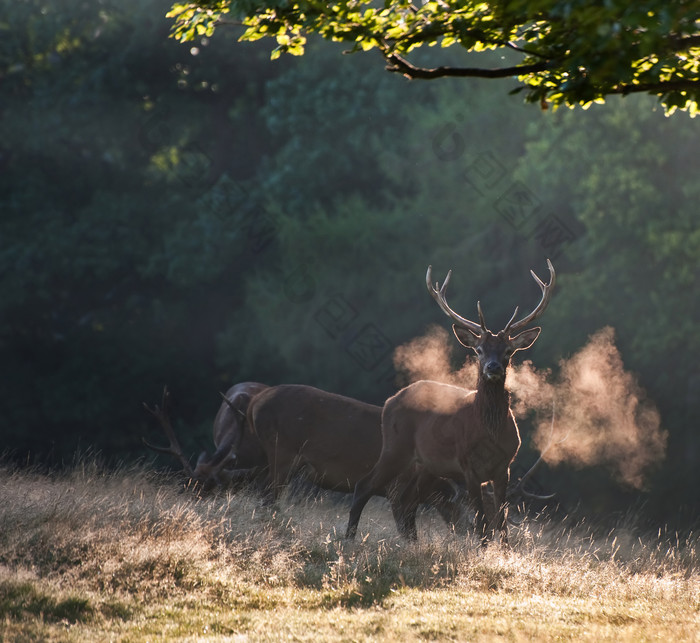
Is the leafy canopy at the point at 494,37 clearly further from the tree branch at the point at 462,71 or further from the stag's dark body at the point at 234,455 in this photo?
the stag's dark body at the point at 234,455

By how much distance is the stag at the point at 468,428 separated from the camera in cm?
1159

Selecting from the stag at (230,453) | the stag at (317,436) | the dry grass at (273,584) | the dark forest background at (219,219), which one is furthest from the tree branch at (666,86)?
the dark forest background at (219,219)

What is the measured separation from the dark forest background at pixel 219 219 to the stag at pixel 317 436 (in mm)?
8950

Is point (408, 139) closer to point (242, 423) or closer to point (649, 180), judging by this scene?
point (649, 180)

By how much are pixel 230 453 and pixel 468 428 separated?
14.2 ft

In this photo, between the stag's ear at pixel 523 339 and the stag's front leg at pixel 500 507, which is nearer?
the stag's ear at pixel 523 339

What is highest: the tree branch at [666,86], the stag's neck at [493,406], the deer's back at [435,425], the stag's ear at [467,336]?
the tree branch at [666,86]

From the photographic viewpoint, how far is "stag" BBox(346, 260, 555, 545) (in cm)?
1159

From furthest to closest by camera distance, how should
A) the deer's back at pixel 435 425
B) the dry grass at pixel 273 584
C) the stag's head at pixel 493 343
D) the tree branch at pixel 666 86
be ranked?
the deer's back at pixel 435 425
the stag's head at pixel 493 343
the dry grass at pixel 273 584
the tree branch at pixel 666 86

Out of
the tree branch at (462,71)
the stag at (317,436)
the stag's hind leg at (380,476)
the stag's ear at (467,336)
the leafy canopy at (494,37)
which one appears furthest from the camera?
the stag at (317,436)

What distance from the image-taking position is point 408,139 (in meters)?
25.8

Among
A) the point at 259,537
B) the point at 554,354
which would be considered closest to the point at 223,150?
the point at 554,354

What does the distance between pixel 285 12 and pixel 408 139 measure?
1779cm

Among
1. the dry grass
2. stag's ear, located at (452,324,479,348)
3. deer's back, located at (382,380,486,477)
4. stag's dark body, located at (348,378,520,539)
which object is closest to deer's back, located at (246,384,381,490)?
stag's dark body, located at (348,378,520,539)
